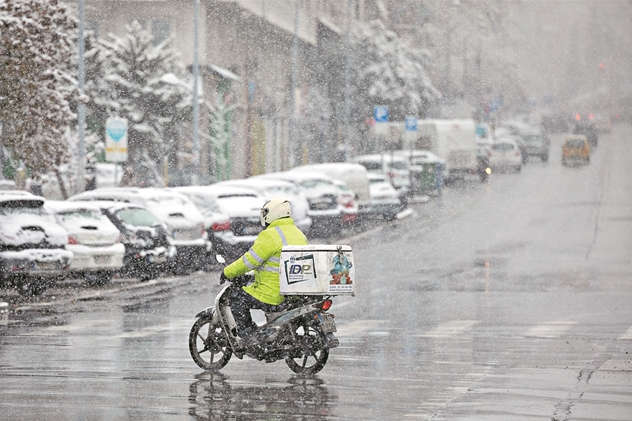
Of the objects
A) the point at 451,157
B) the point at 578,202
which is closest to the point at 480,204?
the point at 578,202

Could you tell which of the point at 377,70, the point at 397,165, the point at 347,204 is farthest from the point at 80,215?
the point at 377,70

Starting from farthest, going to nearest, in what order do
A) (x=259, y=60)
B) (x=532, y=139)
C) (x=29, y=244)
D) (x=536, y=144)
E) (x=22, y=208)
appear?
(x=532, y=139), (x=536, y=144), (x=259, y=60), (x=22, y=208), (x=29, y=244)

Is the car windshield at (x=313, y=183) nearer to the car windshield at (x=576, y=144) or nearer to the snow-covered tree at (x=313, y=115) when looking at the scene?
the snow-covered tree at (x=313, y=115)

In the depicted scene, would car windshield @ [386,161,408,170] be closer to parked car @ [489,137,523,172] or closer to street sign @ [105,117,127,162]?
parked car @ [489,137,523,172]

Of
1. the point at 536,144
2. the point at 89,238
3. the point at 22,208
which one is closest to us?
the point at 22,208

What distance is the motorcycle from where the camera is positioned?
38.5ft

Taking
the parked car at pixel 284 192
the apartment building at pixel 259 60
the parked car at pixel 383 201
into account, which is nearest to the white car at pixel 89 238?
the parked car at pixel 284 192

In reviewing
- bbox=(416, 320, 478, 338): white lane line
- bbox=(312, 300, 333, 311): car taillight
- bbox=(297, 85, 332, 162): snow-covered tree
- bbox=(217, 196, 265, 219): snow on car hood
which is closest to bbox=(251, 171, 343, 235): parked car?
bbox=(217, 196, 265, 219): snow on car hood

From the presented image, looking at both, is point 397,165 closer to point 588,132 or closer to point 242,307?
point 242,307

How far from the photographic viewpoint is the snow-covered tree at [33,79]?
952 inches

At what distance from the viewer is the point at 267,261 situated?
1201cm

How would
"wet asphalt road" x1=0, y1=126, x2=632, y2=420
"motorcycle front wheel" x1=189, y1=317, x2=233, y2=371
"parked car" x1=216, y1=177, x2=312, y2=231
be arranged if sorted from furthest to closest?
"parked car" x1=216, y1=177, x2=312, y2=231 → "motorcycle front wheel" x1=189, y1=317, x2=233, y2=371 → "wet asphalt road" x1=0, y1=126, x2=632, y2=420

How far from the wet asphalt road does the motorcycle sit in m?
0.20

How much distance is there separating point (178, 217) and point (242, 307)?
13033mm
